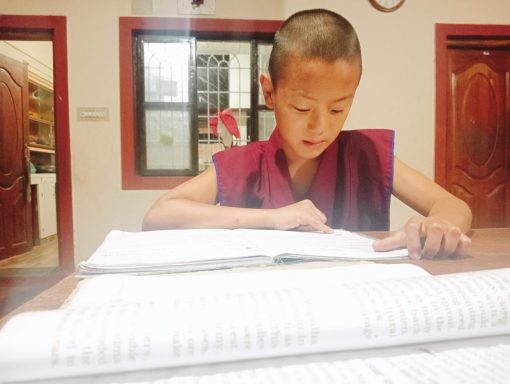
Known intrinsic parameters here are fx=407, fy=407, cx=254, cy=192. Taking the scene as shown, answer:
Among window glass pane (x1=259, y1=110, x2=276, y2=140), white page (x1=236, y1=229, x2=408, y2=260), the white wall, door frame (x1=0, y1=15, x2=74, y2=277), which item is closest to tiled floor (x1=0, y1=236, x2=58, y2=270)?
door frame (x1=0, y1=15, x2=74, y2=277)

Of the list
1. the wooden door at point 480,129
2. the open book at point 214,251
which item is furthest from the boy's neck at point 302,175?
the wooden door at point 480,129

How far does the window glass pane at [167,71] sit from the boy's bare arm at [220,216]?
1.94 m

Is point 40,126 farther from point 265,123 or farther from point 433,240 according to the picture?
point 433,240

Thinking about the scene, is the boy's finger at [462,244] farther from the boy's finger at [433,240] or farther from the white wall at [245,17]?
the white wall at [245,17]

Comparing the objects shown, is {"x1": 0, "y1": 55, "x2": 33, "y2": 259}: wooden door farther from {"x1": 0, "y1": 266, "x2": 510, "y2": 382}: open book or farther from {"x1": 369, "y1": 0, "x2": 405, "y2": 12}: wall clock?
{"x1": 0, "y1": 266, "x2": 510, "y2": 382}: open book

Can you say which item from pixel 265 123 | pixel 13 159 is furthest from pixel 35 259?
pixel 265 123

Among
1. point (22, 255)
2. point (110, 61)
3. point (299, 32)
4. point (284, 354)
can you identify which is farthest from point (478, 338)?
point (22, 255)

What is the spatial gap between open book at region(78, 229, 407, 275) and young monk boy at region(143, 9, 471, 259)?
7 centimetres

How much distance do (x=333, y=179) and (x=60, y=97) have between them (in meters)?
2.28

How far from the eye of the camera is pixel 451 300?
28 cm

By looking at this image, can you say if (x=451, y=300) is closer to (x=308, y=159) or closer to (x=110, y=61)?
(x=308, y=159)

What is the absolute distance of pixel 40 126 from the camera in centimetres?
518

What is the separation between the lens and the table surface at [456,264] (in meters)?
0.35

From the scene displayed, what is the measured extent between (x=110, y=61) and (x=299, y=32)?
7.03 feet
